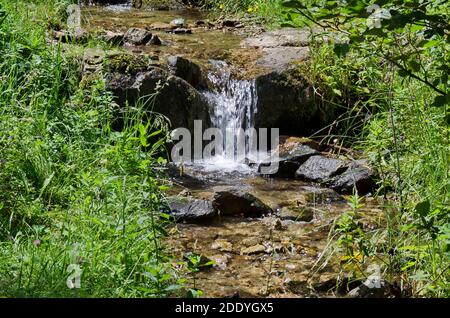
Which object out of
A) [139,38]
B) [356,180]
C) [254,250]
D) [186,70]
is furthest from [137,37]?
[254,250]

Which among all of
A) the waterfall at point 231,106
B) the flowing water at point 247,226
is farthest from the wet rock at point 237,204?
the waterfall at point 231,106

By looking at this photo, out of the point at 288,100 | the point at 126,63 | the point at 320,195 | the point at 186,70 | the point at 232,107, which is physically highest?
the point at 126,63

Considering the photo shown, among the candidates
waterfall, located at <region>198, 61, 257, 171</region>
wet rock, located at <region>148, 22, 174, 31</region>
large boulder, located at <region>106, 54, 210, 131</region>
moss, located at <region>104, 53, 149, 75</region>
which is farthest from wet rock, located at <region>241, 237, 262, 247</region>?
wet rock, located at <region>148, 22, 174, 31</region>

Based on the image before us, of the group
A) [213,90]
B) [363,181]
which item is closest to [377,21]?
[363,181]

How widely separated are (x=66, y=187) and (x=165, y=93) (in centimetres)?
254

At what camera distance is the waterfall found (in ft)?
24.5

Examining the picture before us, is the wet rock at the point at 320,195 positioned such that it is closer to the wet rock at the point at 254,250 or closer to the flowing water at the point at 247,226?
the flowing water at the point at 247,226

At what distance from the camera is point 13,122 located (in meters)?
4.50

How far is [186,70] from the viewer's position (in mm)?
7367

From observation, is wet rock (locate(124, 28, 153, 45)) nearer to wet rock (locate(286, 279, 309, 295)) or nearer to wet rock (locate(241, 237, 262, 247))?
wet rock (locate(241, 237, 262, 247))

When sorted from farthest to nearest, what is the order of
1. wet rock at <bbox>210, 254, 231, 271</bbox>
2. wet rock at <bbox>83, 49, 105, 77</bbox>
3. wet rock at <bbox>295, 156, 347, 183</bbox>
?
wet rock at <bbox>295, 156, 347, 183</bbox>
wet rock at <bbox>83, 49, 105, 77</bbox>
wet rock at <bbox>210, 254, 231, 271</bbox>

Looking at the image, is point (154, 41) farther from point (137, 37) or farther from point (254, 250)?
point (254, 250)

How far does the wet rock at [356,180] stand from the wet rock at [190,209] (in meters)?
1.36

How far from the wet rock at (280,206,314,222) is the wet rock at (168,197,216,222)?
611mm
